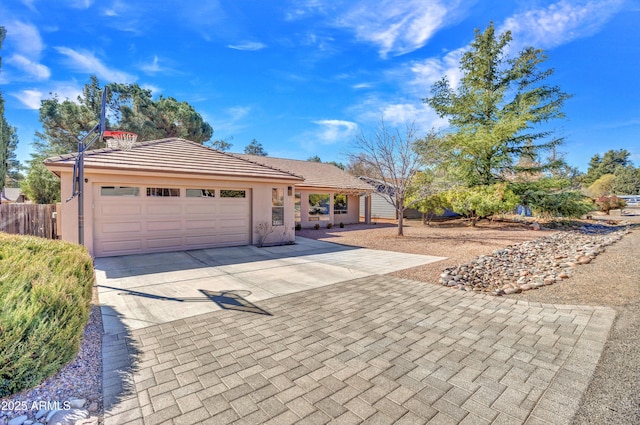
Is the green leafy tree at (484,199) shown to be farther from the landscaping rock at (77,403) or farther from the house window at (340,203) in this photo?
the landscaping rock at (77,403)

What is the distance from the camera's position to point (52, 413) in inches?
83.1

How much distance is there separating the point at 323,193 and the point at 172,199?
10410 millimetres

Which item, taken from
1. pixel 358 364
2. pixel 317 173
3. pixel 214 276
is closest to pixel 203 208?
pixel 214 276

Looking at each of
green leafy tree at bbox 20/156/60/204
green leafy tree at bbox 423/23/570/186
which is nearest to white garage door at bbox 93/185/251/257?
green leafy tree at bbox 20/156/60/204

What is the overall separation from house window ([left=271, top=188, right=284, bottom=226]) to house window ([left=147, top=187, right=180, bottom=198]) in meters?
3.36

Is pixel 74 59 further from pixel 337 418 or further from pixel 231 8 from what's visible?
pixel 337 418

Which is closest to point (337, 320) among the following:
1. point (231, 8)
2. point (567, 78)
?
point (231, 8)

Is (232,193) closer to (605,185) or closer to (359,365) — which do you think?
(359,365)

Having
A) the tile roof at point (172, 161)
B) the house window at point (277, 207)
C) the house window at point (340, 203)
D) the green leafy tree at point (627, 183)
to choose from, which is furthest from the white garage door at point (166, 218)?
the green leafy tree at point (627, 183)

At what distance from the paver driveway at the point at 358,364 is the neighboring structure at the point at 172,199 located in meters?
5.77

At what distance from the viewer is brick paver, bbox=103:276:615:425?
226 cm

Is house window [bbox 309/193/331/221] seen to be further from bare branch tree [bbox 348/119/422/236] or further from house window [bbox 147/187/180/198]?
house window [bbox 147/187/180/198]

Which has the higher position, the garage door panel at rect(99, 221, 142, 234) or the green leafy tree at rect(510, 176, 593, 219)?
the green leafy tree at rect(510, 176, 593, 219)

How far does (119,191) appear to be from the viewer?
8328 mm
